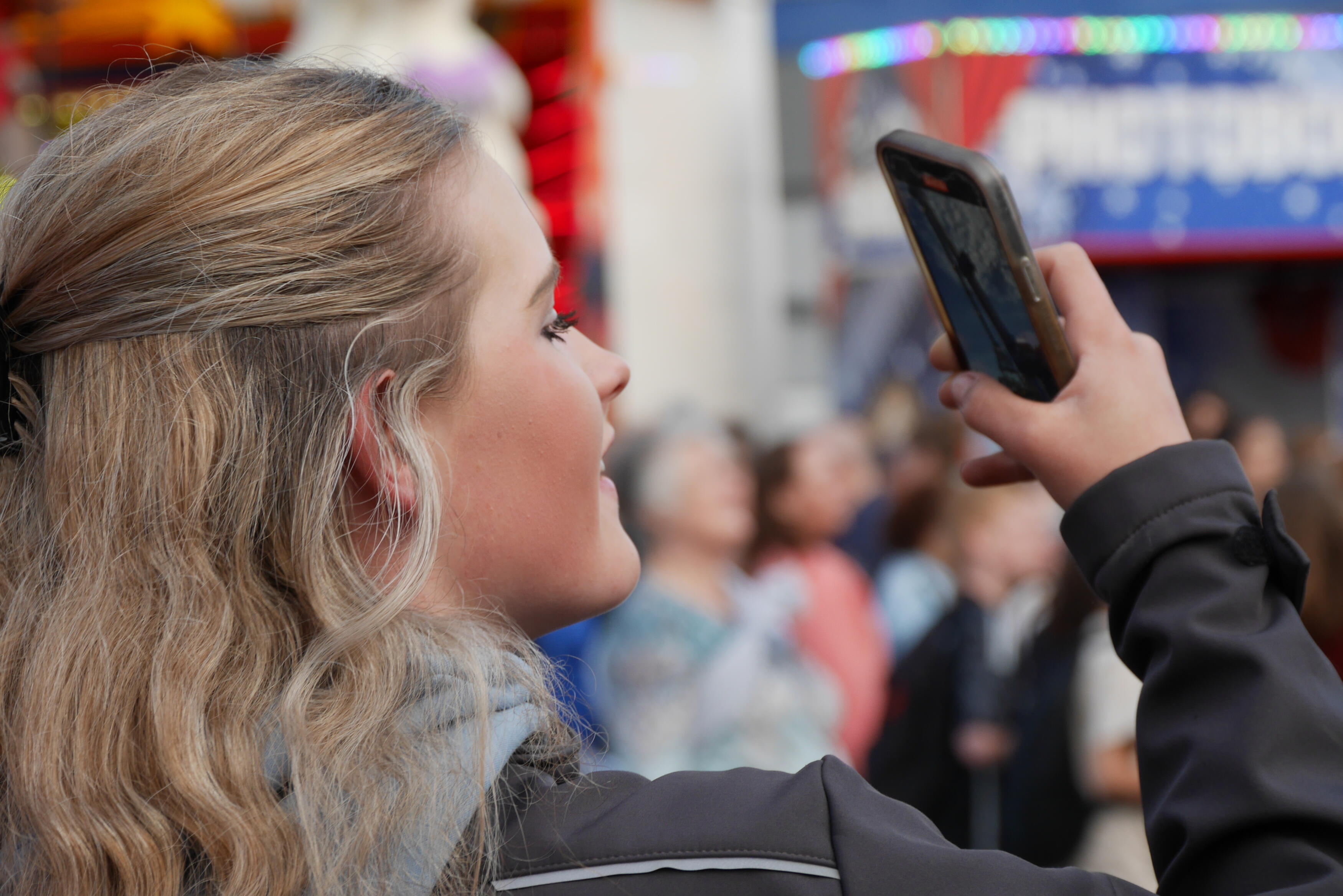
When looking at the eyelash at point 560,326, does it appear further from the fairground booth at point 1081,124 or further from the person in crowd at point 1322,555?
the fairground booth at point 1081,124

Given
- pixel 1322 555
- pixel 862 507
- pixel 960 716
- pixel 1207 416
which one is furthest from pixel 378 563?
pixel 1207 416

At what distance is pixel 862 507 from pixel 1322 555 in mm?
2990

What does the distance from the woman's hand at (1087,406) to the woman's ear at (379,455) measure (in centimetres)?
57

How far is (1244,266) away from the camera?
916cm

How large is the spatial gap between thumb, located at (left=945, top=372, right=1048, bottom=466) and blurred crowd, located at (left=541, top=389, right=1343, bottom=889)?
1.05 meters

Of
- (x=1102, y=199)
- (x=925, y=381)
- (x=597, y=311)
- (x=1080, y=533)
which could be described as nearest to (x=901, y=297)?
(x=925, y=381)

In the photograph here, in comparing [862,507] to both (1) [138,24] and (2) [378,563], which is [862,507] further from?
(1) [138,24]

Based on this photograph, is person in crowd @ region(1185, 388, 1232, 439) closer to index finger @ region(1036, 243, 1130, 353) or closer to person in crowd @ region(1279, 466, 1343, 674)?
person in crowd @ region(1279, 466, 1343, 674)

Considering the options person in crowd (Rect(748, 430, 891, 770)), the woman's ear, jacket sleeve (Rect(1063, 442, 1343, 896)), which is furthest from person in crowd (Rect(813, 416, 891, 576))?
the woman's ear

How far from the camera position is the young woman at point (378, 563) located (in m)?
0.85

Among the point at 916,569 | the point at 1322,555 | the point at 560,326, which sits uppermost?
the point at 560,326

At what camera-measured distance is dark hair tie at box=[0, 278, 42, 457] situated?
3.22 feet

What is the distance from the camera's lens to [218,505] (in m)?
0.95

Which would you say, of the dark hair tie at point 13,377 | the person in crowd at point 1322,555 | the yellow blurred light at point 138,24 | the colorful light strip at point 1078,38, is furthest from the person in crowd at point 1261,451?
the yellow blurred light at point 138,24
